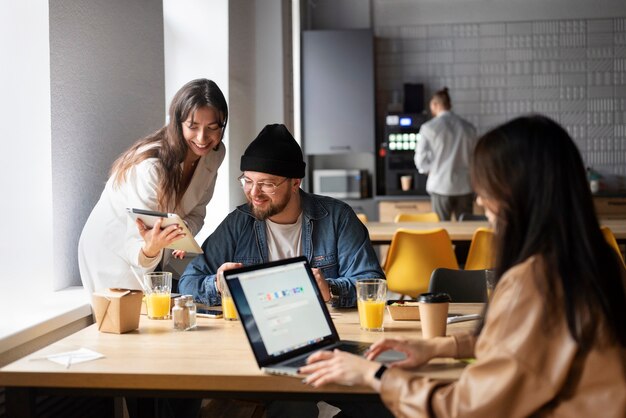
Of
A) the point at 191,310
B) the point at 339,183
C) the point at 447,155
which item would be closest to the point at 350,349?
the point at 191,310

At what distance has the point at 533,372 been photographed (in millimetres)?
Result: 1368

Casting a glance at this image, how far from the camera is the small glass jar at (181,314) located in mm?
2211

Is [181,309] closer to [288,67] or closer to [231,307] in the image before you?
[231,307]

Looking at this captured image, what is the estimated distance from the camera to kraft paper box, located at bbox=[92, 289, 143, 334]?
2160 millimetres

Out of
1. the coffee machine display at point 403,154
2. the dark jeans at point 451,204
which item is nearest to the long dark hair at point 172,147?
the dark jeans at point 451,204

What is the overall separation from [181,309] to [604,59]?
7560 millimetres

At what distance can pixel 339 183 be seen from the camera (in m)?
8.55

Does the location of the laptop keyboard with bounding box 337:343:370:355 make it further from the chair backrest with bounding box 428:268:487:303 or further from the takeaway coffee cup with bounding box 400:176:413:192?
the takeaway coffee cup with bounding box 400:176:413:192

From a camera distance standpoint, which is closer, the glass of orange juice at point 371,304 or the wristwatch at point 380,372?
the wristwatch at point 380,372

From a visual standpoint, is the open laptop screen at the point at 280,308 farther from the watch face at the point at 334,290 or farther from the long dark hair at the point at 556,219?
the long dark hair at the point at 556,219

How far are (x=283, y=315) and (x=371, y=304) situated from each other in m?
0.37

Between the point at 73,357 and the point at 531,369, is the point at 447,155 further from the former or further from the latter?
the point at 531,369

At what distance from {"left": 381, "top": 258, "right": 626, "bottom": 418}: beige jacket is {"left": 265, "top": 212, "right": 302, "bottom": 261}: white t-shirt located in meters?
1.38

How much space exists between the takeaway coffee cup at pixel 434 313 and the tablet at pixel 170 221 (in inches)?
30.9
